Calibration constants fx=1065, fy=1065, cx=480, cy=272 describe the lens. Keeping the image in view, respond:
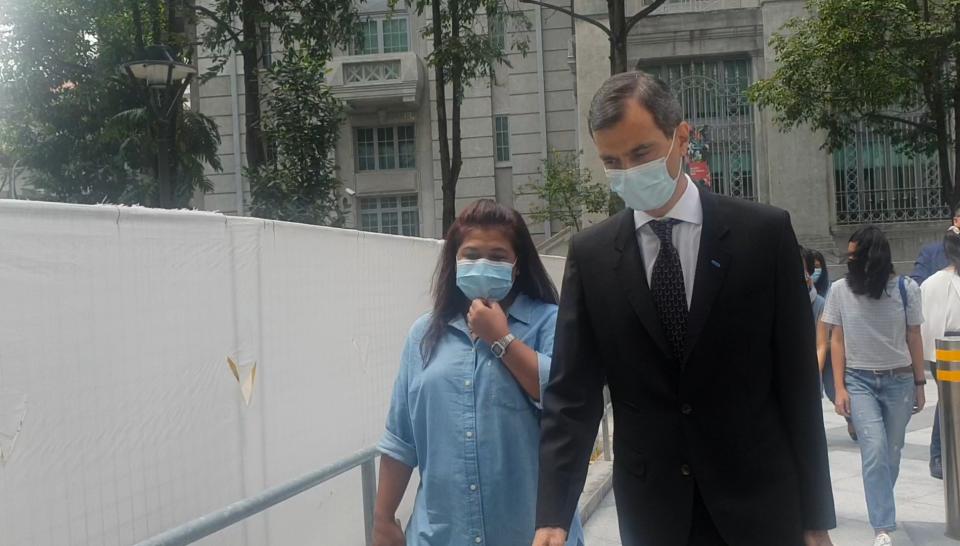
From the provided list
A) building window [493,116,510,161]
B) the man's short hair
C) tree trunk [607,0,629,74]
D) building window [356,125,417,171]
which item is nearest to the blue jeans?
the man's short hair

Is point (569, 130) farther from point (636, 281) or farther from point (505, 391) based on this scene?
point (636, 281)

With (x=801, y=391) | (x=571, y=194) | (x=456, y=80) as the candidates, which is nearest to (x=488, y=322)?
(x=801, y=391)

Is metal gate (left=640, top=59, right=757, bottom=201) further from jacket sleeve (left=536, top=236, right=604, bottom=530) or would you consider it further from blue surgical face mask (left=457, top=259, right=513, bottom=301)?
jacket sleeve (left=536, top=236, right=604, bottom=530)

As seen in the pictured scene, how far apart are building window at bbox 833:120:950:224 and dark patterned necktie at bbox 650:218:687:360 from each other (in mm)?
21612

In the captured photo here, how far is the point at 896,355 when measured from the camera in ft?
20.7

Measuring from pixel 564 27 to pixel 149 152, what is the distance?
47.0 ft

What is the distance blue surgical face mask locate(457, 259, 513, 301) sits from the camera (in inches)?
122

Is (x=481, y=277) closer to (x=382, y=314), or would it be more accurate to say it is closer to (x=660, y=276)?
(x=660, y=276)

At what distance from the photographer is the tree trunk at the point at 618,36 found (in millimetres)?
17516

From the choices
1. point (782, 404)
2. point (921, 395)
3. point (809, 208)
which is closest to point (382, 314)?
point (921, 395)

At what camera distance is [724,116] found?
2433cm

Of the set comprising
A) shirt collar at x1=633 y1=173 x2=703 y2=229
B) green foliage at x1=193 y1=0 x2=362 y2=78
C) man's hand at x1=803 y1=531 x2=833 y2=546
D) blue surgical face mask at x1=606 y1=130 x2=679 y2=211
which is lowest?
man's hand at x1=803 y1=531 x2=833 y2=546

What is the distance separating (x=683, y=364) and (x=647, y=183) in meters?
0.45

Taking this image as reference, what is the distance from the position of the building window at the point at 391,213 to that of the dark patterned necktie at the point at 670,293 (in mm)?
29167
